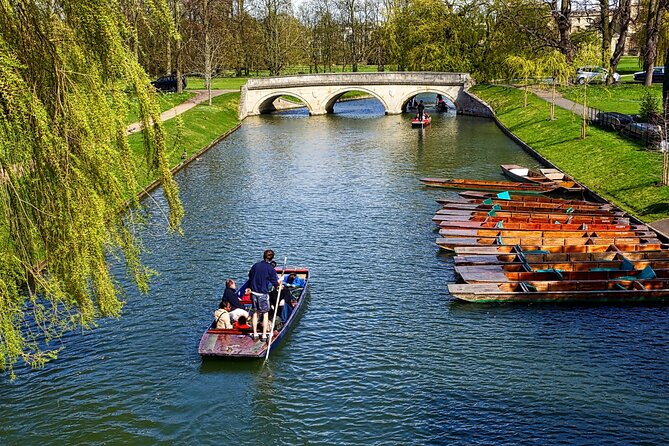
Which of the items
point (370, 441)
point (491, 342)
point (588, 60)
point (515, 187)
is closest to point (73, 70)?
point (370, 441)

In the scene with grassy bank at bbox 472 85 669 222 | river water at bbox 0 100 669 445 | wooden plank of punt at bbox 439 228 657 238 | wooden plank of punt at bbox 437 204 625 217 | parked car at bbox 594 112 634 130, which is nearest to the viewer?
river water at bbox 0 100 669 445

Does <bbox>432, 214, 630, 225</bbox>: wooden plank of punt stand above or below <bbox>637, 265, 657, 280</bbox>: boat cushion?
above

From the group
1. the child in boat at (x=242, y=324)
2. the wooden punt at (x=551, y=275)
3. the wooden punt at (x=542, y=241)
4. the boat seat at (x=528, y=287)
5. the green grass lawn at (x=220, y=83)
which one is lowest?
the child in boat at (x=242, y=324)

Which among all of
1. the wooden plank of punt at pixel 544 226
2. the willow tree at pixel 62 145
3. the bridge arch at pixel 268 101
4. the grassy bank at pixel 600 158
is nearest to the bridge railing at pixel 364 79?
the bridge arch at pixel 268 101

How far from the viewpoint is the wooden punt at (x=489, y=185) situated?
34.5 metres

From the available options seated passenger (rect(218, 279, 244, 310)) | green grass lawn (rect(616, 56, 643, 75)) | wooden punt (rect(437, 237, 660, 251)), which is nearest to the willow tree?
seated passenger (rect(218, 279, 244, 310))

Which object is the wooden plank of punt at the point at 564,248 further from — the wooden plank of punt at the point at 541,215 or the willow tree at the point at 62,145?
the willow tree at the point at 62,145

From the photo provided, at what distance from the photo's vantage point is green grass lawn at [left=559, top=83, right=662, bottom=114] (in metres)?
48.3

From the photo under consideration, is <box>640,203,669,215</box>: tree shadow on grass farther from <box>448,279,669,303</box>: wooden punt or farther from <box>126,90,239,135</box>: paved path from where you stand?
<box>126,90,239,135</box>: paved path

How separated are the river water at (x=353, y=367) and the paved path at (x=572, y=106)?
23.1 ft

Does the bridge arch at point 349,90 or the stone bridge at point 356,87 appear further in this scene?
the bridge arch at point 349,90

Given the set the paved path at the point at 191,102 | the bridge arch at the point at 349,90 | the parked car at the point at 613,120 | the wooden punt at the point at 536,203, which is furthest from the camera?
the bridge arch at the point at 349,90

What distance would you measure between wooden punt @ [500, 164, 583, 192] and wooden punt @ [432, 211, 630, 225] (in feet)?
24.1

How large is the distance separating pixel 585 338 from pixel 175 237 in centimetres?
1567
